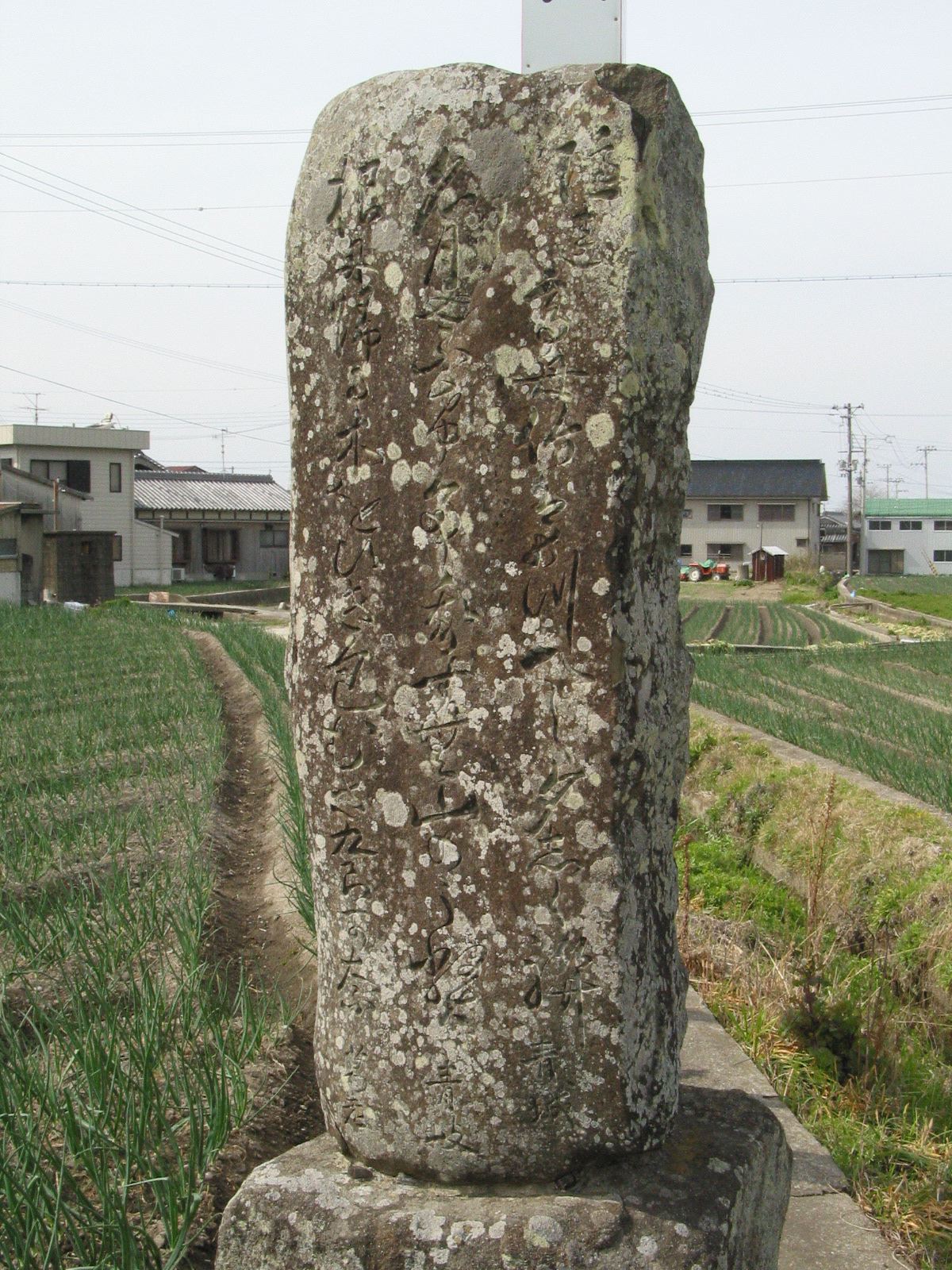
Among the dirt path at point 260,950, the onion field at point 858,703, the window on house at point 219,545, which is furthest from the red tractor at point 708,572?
the dirt path at point 260,950

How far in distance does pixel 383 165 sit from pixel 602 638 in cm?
106

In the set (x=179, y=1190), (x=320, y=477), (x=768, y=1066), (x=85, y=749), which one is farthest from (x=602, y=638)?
(x=85, y=749)

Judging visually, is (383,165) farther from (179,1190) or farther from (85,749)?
(85,749)

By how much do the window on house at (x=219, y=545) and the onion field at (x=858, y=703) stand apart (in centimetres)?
2322

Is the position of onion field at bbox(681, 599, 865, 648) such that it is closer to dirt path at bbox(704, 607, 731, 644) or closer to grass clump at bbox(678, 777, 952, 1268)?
dirt path at bbox(704, 607, 731, 644)

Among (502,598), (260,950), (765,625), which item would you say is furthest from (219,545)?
(502,598)

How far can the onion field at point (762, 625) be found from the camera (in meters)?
23.1

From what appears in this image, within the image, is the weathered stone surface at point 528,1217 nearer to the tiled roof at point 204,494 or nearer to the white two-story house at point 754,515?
the tiled roof at point 204,494

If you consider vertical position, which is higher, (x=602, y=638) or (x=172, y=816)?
(x=602, y=638)

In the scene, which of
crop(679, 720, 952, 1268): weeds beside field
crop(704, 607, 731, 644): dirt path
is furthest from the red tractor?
crop(679, 720, 952, 1268): weeds beside field

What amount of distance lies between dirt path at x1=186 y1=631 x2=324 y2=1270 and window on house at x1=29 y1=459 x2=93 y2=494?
26.1 m

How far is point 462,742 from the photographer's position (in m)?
2.33

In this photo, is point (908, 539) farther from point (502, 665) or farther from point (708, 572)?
point (502, 665)

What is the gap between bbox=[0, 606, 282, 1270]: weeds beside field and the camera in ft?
7.61
